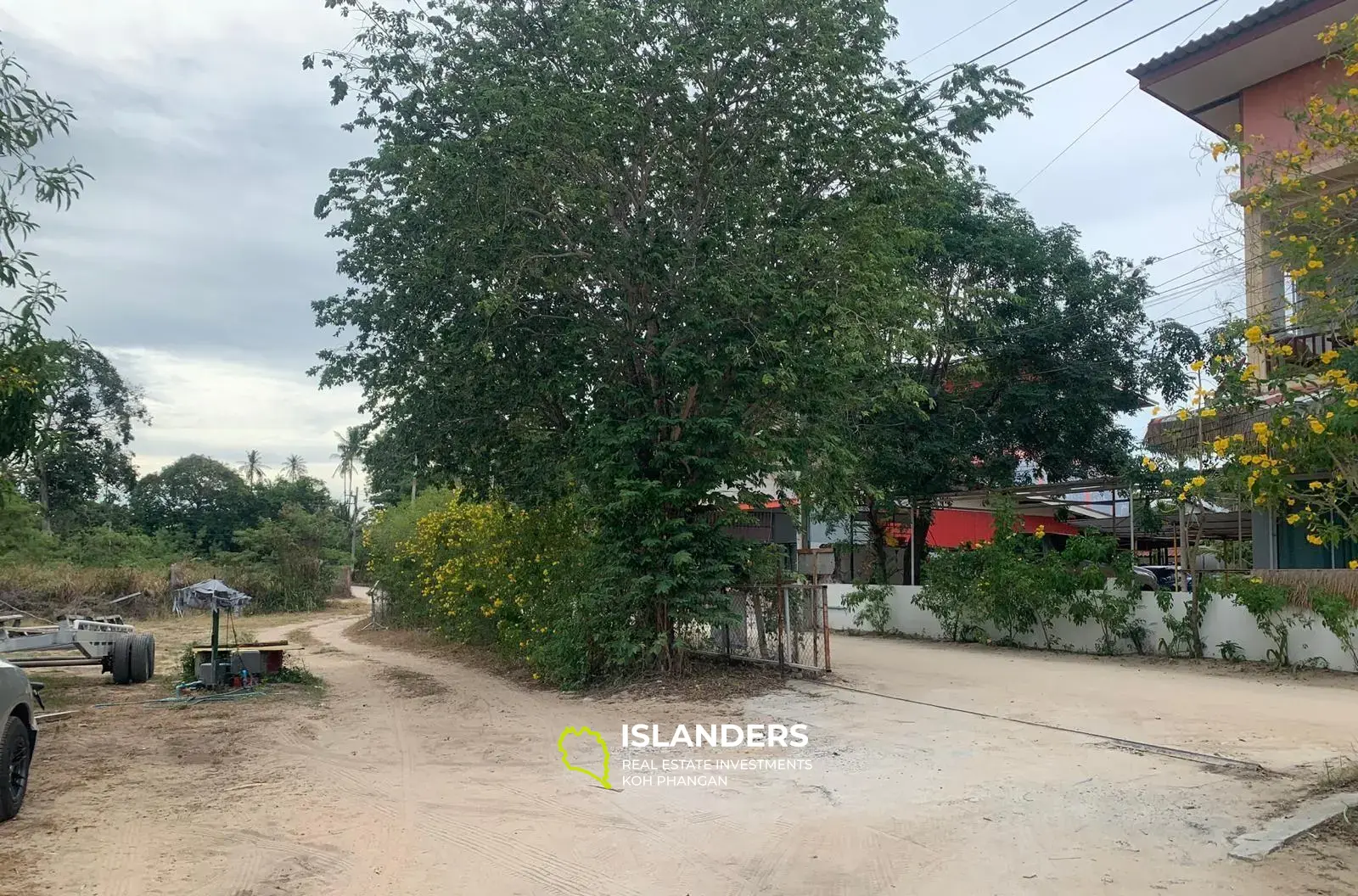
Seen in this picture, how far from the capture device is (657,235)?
37.4 feet

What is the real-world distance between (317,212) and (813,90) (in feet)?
21.4

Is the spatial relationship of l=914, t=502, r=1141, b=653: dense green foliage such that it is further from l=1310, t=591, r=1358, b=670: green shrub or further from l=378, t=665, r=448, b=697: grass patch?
l=378, t=665, r=448, b=697: grass patch

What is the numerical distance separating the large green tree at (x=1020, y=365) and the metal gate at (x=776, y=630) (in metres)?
6.83

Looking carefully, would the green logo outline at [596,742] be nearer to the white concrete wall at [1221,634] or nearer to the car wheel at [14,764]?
the car wheel at [14,764]

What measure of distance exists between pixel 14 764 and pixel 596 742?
4.62 meters

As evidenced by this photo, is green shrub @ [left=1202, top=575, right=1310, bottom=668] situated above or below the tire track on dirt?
above

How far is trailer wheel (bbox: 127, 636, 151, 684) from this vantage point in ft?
49.1

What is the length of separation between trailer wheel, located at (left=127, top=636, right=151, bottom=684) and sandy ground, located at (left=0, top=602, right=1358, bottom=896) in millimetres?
3486

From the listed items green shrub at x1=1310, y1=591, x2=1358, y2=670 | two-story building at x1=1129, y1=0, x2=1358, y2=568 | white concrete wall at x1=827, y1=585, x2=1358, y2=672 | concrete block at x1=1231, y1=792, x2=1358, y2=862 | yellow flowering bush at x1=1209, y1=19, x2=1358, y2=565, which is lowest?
concrete block at x1=1231, y1=792, x2=1358, y2=862

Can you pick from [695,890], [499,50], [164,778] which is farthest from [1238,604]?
[164,778]

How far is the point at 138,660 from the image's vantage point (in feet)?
49.3

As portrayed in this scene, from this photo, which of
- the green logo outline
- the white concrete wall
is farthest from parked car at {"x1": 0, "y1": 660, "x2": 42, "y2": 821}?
the white concrete wall

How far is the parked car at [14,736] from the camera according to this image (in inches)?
255

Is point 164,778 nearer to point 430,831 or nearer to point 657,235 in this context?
point 430,831
